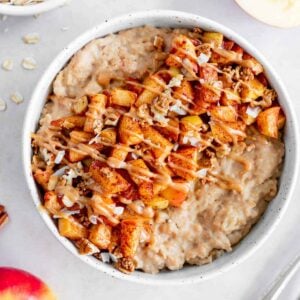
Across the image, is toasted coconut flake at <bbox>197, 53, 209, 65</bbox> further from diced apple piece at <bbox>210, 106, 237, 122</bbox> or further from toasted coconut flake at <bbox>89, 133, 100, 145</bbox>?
toasted coconut flake at <bbox>89, 133, 100, 145</bbox>

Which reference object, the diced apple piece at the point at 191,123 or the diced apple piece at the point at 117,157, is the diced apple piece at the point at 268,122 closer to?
the diced apple piece at the point at 191,123

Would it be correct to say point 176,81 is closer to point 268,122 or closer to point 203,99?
point 203,99

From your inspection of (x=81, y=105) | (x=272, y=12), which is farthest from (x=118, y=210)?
(x=272, y=12)

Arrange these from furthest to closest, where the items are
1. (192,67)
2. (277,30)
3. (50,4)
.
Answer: (277,30), (50,4), (192,67)

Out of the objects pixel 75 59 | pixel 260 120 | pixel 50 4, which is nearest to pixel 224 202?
pixel 260 120

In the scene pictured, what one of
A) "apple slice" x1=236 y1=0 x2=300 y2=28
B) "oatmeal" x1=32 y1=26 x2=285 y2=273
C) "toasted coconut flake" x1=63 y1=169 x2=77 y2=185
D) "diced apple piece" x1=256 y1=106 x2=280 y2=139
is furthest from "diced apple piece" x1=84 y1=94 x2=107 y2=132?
"apple slice" x1=236 y1=0 x2=300 y2=28

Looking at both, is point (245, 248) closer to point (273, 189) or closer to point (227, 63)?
point (273, 189)

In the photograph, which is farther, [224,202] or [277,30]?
[277,30]

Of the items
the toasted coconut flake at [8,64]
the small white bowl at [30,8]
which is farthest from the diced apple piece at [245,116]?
the toasted coconut flake at [8,64]
